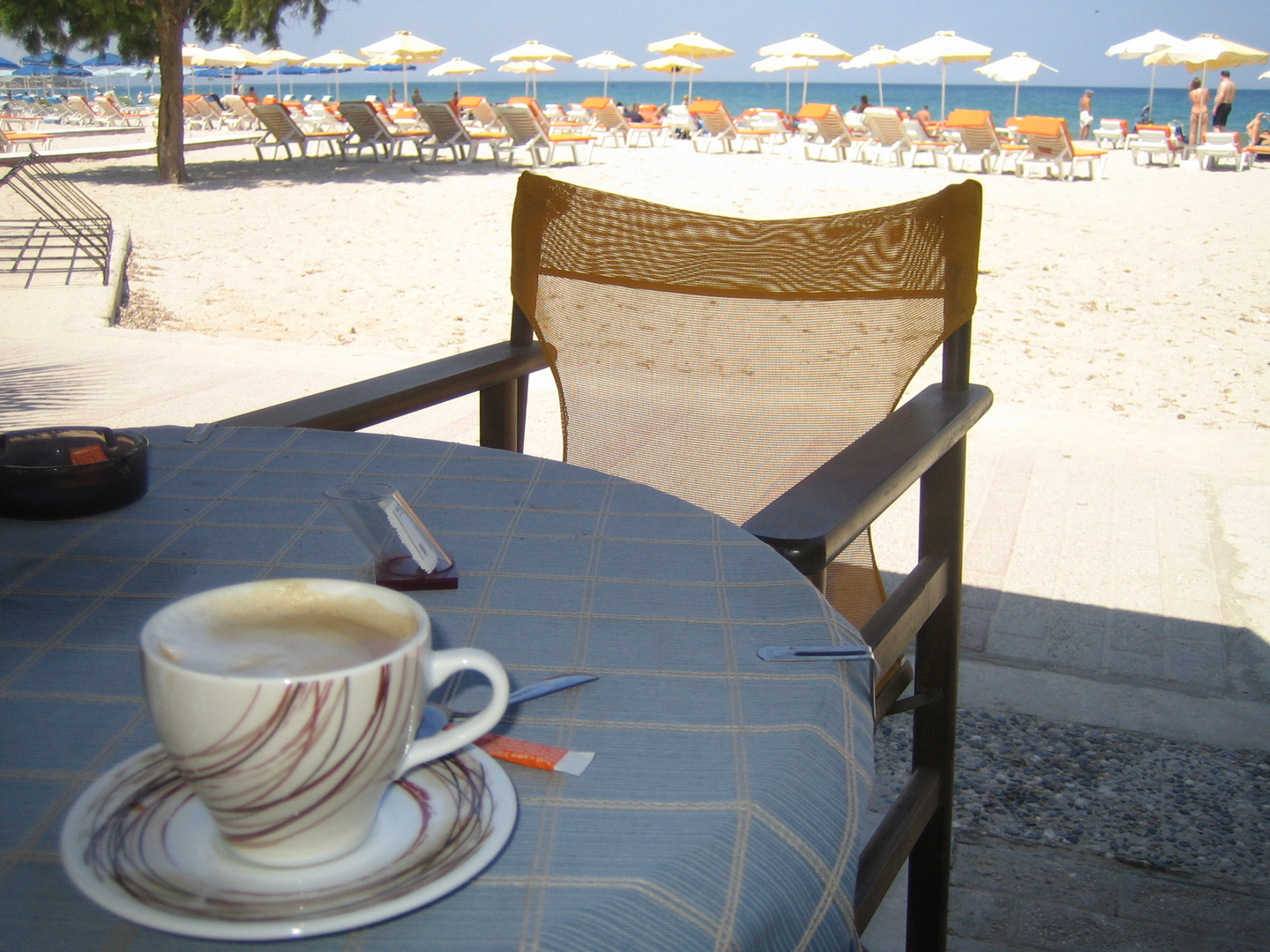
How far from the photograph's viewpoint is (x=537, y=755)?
0.58 m

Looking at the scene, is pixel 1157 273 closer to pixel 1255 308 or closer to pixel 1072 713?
pixel 1255 308

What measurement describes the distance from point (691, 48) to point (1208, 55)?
999cm

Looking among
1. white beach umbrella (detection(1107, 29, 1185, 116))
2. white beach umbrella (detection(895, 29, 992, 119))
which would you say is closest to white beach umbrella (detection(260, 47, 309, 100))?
white beach umbrella (detection(895, 29, 992, 119))

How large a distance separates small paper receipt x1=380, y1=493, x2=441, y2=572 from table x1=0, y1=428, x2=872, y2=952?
0.03m

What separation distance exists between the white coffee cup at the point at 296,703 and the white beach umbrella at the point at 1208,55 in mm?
20913

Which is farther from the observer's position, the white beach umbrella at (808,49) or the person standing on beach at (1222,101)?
the white beach umbrella at (808,49)

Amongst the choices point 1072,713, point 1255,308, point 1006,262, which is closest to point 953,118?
point 1006,262

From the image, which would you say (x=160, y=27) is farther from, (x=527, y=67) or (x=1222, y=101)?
(x=1222, y=101)

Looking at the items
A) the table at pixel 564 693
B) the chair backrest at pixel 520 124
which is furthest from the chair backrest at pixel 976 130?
the table at pixel 564 693

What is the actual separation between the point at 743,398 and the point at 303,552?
1.25 m

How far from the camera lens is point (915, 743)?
1602mm

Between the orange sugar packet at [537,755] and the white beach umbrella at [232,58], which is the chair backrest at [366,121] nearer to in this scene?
the white beach umbrella at [232,58]

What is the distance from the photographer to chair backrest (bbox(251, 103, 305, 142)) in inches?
582

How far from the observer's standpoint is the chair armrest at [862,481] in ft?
3.05
